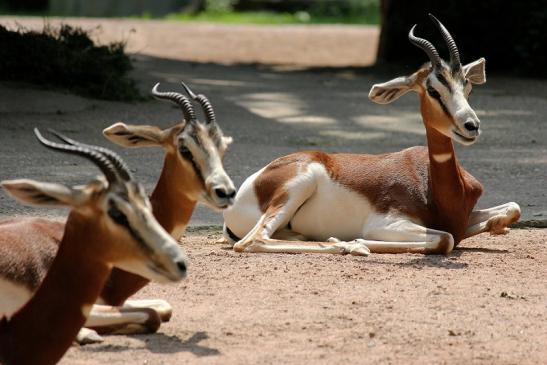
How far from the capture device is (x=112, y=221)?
487cm

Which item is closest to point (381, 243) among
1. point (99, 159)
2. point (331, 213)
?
point (331, 213)

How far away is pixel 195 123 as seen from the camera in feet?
21.1

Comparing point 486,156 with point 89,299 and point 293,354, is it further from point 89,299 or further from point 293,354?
point 89,299

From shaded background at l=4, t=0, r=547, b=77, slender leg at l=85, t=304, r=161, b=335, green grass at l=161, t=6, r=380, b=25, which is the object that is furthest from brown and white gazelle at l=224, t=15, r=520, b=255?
green grass at l=161, t=6, r=380, b=25

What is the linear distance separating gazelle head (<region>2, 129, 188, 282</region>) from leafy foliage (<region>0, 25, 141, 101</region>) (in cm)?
958

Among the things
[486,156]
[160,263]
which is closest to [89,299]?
[160,263]

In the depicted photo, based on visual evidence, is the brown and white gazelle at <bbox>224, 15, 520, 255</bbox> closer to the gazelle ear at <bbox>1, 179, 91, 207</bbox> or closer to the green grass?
the gazelle ear at <bbox>1, 179, 91, 207</bbox>

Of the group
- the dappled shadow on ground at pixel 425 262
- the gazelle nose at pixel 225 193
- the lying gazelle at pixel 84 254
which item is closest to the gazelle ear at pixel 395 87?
the dappled shadow on ground at pixel 425 262

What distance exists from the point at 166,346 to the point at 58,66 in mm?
9101

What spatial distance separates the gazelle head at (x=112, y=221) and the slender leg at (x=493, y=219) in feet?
13.2

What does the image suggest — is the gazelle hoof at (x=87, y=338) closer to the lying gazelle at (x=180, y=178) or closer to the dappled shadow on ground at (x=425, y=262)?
the lying gazelle at (x=180, y=178)

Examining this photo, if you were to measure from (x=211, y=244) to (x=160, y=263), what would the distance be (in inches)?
147

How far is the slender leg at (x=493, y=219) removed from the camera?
8.47 m

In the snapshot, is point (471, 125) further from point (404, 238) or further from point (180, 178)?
point (180, 178)
